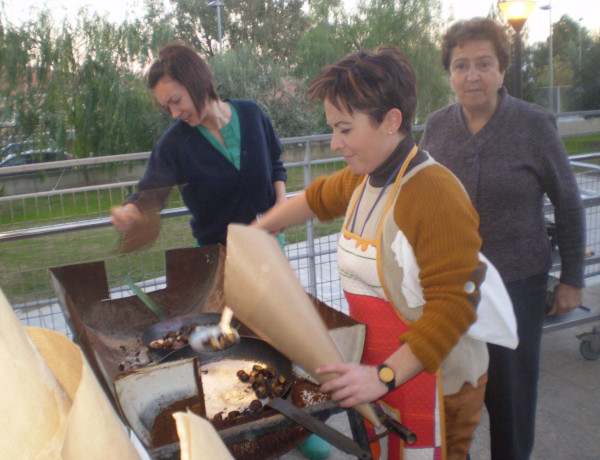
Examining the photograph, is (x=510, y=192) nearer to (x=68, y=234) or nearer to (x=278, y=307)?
(x=278, y=307)

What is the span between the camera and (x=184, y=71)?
7.48ft

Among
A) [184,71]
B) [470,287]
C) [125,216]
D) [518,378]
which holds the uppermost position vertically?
[184,71]

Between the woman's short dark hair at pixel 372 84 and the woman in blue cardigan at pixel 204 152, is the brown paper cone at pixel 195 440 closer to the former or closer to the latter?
the woman's short dark hair at pixel 372 84

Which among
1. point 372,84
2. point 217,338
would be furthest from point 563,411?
point 372,84

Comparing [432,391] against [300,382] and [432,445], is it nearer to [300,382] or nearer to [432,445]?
[432,445]

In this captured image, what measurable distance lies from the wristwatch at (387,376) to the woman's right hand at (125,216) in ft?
3.96

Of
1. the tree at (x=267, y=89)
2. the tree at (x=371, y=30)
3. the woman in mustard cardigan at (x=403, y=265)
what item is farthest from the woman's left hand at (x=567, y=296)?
the tree at (x=371, y=30)

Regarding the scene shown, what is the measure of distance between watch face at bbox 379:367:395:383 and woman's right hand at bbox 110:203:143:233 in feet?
3.97

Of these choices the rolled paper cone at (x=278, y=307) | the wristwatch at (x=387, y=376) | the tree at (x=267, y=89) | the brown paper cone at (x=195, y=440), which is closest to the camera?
the brown paper cone at (x=195, y=440)

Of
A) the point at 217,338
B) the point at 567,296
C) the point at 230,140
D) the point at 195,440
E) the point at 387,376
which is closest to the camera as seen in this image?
the point at 195,440

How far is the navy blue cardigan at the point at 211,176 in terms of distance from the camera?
2.33 metres

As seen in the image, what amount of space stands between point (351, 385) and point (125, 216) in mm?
1238

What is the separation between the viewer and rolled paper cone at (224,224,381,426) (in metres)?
1.07

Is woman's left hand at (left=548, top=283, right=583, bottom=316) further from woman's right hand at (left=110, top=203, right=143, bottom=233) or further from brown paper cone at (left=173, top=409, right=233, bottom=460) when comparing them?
brown paper cone at (left=173, top=409, right=233, bottom=460)
